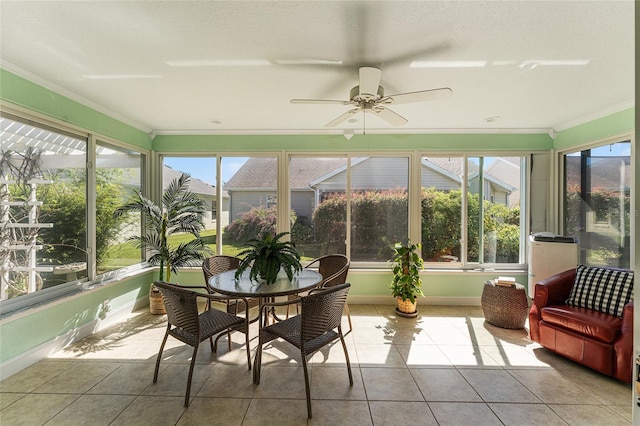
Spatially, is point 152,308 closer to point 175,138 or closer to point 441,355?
point 175,138

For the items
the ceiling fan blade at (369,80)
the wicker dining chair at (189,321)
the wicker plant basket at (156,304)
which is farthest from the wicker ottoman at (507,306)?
the wicker plant basket at (156,304)

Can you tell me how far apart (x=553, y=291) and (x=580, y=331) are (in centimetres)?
44

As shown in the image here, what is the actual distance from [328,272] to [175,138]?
3.15 meters

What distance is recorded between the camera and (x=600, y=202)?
11.4 ft

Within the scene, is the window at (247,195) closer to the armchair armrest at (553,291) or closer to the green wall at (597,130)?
the armchair armrest at (553,291)

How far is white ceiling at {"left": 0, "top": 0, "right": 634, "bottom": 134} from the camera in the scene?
5.48 ft

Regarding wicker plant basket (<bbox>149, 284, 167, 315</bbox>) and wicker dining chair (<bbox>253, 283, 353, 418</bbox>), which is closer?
wicker dining chair (<bbox>253, 283, 353, 418</bbox>)

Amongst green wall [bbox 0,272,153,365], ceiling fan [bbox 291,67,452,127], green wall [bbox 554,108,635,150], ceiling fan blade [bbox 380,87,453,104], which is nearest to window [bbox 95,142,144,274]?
green wall [bbox 0,272,153,365]

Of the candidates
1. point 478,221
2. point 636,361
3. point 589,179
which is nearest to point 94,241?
point 636,361

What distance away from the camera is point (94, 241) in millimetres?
3215

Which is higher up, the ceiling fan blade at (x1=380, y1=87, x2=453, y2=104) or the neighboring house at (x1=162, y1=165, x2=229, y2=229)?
the ceiling fan blade at (x1=380, y1=87, x2=453, y2=104)

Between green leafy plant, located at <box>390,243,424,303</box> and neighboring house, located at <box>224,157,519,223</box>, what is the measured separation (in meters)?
1.10

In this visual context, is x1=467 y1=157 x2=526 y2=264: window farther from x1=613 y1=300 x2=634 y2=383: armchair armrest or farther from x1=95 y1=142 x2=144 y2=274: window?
x1=95 y1=142 x2=144 y2=274: window

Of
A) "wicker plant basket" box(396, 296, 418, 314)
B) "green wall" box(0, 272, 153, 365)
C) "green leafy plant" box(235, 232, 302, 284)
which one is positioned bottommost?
"wicker plant basket" box(396, 296, 418, 314)
